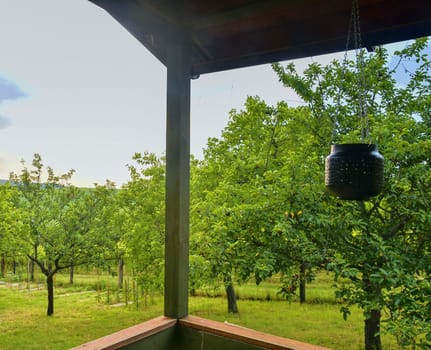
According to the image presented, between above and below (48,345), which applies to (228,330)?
above

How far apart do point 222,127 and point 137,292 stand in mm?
4163

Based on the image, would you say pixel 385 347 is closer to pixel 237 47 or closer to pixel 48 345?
pixel 237 47

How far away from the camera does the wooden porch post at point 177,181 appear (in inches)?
52.4

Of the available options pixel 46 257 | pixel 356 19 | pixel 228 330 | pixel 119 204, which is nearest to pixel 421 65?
pixel 356 19

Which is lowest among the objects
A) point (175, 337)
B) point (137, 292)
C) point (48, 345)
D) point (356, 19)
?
point (48, 345)

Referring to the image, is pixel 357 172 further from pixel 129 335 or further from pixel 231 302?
pixel 231 302

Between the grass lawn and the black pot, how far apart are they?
330 centimetres

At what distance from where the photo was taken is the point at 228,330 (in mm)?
1239

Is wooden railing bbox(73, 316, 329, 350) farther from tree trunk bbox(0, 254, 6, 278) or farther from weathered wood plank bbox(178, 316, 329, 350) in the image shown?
Answer: tree trunk bbox(0, 254, 6, 278)

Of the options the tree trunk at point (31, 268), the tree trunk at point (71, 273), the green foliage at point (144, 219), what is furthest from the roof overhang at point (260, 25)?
the tree trunk at point (71, 273)

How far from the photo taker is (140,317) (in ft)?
21.0

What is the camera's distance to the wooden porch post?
1332mm

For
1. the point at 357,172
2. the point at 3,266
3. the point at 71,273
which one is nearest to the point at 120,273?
the point at 71,273

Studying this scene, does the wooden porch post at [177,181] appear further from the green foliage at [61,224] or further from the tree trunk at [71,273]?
the tree trunk at [71,273]
